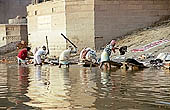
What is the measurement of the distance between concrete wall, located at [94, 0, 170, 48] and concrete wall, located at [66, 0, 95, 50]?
1.09ft

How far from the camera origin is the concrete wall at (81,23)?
25.1 meters

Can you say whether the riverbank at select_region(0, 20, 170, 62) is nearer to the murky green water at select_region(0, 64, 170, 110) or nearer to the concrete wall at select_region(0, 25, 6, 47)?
the murky green water at select_region(0, 64, 170, 110)

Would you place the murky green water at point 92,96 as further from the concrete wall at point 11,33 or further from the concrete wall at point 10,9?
the concrete wall at point 10,9

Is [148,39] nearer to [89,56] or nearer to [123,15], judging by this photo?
[123,15]

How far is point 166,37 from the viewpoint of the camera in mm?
21844

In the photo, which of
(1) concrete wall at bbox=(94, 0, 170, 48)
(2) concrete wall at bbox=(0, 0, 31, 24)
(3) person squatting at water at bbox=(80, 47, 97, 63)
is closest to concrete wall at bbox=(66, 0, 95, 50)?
(1) concrete wall at bbox=(94, 0, 170, 48)

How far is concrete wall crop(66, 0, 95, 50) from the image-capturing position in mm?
25109

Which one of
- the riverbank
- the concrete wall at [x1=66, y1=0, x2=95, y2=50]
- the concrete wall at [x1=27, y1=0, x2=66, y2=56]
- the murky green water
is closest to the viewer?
the murky green water

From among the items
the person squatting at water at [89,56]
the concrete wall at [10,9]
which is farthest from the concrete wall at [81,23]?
the concrete wall at [10,9]

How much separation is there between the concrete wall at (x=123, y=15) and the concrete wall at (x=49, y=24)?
2.16m

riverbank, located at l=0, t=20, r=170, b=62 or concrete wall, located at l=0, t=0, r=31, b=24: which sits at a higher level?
concrete wall, located at l=0, t=0, r=31, b=24

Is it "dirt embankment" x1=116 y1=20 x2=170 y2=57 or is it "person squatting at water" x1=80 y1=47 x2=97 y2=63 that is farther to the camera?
"dirt embankment" x1=116 y1=20 x2=170 y2=57

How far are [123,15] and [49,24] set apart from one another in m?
4.61

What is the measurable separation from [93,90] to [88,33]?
15.5m
